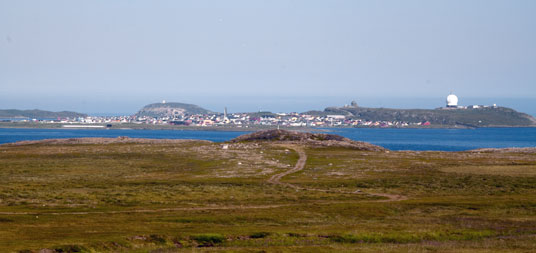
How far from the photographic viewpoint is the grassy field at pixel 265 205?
36.6 metres

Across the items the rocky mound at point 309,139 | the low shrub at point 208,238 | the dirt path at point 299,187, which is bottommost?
the dirt path at point 299,187

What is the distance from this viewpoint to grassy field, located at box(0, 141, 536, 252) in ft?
120

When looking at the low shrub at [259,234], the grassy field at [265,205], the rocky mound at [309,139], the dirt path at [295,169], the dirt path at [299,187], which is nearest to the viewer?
the grassy field at [265,205]

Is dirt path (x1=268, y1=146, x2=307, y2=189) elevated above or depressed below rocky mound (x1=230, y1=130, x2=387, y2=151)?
below

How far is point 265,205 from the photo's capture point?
54.7 meters

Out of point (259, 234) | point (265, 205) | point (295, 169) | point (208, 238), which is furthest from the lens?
point (295, 169)

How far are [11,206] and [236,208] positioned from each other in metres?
17.6

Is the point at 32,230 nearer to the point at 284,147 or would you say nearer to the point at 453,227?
the point at 453,227

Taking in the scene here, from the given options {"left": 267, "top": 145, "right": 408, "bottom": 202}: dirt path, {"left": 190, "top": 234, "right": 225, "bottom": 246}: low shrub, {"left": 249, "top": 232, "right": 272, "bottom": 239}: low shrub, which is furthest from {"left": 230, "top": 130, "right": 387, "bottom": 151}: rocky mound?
{"left": 190, "top": 234, "right": 225, "bottom": 246}: low shrub

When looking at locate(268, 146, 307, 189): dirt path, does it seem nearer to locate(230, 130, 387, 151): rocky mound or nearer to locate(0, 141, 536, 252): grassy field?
locate(0, 141, 536, 252): grassy field

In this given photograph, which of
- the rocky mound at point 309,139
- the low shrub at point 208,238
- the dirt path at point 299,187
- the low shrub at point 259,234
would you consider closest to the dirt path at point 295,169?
the dirt path at point 299,187

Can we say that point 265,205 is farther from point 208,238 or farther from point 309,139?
point 309,139

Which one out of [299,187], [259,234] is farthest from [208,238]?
[299,187]

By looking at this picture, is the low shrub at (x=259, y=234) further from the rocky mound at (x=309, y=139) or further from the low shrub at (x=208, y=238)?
the rocky mound at (x=309, y=139)
